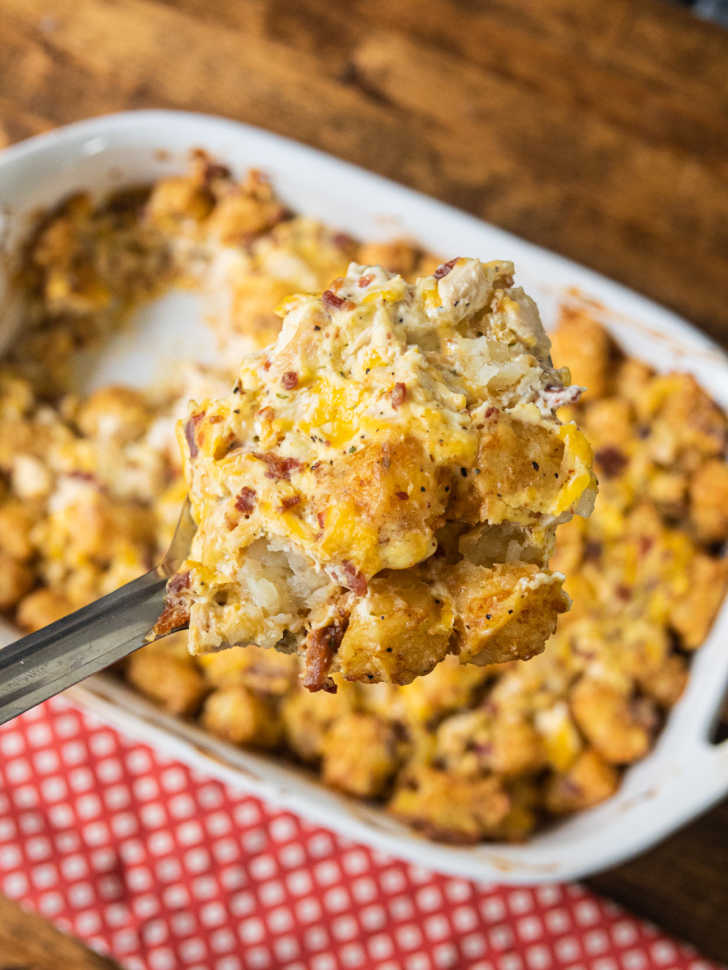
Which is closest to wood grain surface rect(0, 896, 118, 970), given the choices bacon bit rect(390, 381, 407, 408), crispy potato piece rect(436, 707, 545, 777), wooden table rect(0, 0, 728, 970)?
crispy potato piece rect(436, 707, 545, 777)

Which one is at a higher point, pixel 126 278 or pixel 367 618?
pixel 367 618

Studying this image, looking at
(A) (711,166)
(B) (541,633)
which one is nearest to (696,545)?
(A) (711,166)

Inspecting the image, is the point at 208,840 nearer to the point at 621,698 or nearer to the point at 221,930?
the point at 221,930

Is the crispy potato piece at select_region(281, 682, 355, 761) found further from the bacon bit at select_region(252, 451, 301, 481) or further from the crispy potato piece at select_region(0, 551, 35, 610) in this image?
the bacon bit at select_region(252, 451, 301, 481)

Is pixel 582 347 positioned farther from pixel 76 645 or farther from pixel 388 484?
pixel 76 645

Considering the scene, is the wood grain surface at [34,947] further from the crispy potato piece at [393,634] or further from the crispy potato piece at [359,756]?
the crispy potato piece at [393,634]

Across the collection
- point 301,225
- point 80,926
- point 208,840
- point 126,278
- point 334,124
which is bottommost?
point 80,926

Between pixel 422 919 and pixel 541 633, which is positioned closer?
pixel 541 633

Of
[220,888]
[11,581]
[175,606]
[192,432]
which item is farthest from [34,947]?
[192,432]
